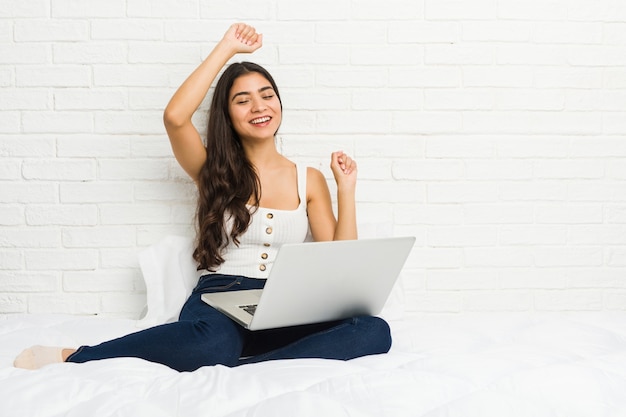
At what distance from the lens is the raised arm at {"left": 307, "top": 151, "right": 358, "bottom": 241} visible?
6.59ft

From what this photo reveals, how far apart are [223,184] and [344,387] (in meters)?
0.95

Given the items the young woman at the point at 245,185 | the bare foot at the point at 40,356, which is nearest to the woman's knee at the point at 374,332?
the young woman at the point at 245,185

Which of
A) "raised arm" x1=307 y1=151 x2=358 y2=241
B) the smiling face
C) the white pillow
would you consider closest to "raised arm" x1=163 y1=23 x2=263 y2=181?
the smiling face

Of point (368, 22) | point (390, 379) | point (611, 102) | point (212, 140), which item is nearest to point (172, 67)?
point (212, 140)

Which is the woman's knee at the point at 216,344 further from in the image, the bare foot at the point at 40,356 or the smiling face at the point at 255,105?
the smiling face at the point at 255,105

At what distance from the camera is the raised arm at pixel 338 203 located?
6.59 ft

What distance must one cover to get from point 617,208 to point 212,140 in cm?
142

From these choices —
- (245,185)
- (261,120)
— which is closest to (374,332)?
(245,185)

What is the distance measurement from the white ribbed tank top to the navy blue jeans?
0.25 metres

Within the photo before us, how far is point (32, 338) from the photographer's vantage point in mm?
1643

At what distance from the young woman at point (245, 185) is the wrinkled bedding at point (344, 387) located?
0.40m

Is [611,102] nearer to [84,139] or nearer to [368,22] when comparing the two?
[368,22]

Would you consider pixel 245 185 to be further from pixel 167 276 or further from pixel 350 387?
pixel 350 387

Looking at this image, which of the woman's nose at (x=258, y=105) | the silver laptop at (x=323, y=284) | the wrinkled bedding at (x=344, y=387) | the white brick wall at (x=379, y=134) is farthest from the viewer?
the white brick wall at (x=379, y=134)
